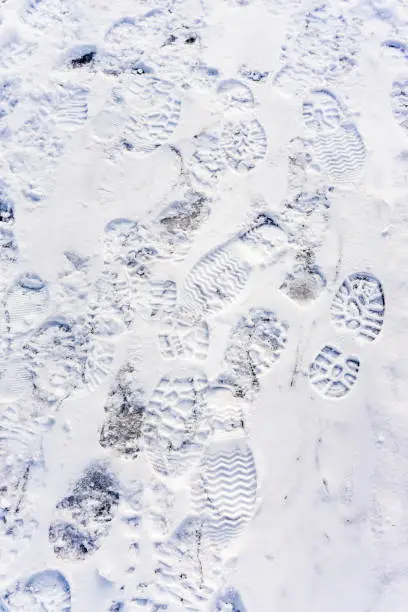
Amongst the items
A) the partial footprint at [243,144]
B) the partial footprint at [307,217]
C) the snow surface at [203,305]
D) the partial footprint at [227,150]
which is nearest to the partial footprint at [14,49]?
the snow surface at [203,305]

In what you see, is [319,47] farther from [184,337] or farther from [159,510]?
[159,510]

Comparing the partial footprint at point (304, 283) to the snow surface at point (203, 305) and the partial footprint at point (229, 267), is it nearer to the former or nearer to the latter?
the snow surface at point (203, 305)

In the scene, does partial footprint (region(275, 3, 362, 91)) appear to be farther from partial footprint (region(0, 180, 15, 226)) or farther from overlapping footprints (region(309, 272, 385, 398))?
Result: partial footprint (region(0, 180, 15, 226))

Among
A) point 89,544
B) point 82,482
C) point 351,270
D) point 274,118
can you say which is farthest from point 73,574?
point 274,118

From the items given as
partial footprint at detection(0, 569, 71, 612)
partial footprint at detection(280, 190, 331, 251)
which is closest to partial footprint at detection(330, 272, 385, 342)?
partial footprint at detection(280, 190, 331, 251)

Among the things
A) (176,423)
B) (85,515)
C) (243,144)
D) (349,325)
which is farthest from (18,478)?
(243,144)
